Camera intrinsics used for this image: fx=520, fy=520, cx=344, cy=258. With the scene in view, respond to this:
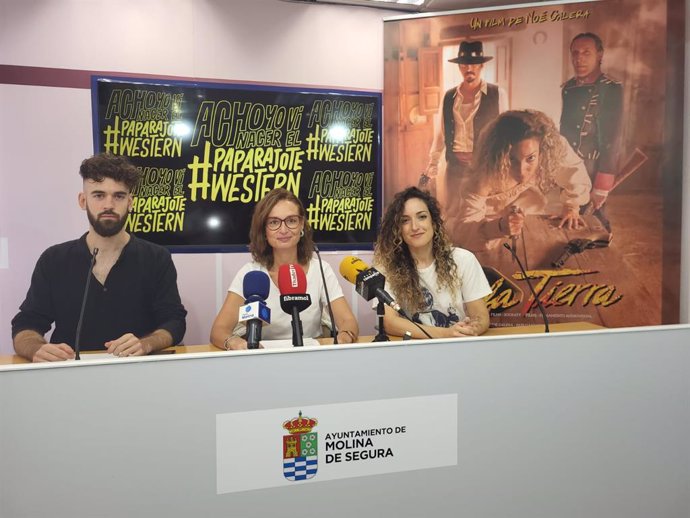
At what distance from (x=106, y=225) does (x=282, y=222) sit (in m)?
0.97

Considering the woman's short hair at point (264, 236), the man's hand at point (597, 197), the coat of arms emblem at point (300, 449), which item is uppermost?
the man's hand at point (597, 197)

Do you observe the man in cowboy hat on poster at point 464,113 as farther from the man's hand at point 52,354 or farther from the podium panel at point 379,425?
the man's hand at point 52,354

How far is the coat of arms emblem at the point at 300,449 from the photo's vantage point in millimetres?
1165

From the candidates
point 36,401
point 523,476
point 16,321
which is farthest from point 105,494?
point 16,321

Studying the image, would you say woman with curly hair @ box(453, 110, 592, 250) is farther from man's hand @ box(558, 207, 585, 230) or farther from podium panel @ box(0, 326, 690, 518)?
podium panel @ box(0, 326, 690, 518)

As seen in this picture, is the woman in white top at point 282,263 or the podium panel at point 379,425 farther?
the woman in white top at point 282,263

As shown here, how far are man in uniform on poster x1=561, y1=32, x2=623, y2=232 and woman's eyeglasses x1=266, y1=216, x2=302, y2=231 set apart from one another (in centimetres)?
168

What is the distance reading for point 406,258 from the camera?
2.55m

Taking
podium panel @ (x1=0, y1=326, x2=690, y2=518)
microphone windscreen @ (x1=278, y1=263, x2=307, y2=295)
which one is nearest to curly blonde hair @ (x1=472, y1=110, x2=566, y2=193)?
podium panel @ (x1=0, y1=326, x2=690, y2=518)

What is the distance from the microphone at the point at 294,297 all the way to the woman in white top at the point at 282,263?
821mm

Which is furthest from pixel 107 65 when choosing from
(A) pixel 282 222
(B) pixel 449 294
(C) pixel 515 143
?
(C) pixel 515 143

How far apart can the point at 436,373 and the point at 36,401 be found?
0.87 metres

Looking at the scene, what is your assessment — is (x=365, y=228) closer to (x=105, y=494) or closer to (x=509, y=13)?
(x=509, y=13)

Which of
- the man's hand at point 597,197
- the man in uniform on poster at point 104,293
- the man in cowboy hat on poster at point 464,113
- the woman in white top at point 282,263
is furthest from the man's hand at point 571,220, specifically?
the man in uniform on poster at point 104,293
